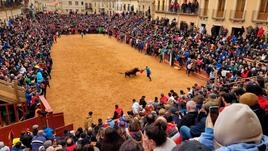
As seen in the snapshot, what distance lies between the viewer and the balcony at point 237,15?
24.5m

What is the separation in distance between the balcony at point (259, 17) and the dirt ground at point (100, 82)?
29.1ft

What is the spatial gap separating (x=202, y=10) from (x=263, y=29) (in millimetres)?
9945

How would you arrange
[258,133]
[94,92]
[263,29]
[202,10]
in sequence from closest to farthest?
[258,133] → [94,92] → [263,29] → [202,10]

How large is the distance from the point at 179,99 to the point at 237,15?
1817 centimetres

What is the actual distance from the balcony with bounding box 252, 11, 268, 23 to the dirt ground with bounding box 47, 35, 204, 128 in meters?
8.86

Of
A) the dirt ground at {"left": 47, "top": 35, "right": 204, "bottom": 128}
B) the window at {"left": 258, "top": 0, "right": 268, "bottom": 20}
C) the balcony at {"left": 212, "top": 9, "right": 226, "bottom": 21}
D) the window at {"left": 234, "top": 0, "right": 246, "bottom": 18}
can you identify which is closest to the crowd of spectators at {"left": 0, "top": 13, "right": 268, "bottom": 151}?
the dirt ground at {"left": 47, "top": 35, "right": 204, "bottom": 128}

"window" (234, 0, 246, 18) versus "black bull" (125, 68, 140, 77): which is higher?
"window" (234, 0, 246, 18)

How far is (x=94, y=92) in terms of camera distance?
17.5 metres

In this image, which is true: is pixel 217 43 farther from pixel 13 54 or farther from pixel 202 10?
pixel 13 54

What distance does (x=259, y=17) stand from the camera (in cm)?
2297

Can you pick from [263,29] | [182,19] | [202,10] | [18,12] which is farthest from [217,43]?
[18,12]

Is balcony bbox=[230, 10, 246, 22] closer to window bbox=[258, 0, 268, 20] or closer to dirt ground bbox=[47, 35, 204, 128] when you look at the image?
window bbox=[258, 0, 268, 20]

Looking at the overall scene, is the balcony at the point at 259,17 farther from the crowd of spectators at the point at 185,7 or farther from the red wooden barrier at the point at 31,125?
the red wooden barrier at the point at 31,125

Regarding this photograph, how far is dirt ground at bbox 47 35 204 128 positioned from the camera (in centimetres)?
1512
